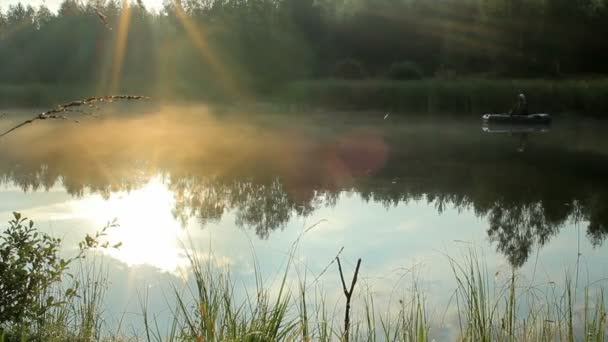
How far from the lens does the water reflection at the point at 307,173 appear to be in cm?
755

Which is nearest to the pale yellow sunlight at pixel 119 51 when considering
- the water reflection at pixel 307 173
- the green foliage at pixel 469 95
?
the green foliage at pixel 469 95

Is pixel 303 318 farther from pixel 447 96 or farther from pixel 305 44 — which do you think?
pixel 305 44

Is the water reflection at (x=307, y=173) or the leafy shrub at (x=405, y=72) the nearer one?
the water reflection at (x=307, y=173)

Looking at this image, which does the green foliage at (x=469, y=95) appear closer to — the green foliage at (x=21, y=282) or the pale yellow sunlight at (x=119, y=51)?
the pale yellow sunlight at (x=119, y=51)

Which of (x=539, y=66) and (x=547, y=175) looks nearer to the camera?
(x=547, y=175)

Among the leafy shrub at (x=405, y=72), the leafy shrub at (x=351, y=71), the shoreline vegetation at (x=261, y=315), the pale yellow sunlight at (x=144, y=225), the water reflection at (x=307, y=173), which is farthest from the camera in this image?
the leafy shrub at (x=351, y=71)

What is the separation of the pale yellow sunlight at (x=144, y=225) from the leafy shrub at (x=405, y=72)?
18.5 meters

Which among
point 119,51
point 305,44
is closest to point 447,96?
point 305,44

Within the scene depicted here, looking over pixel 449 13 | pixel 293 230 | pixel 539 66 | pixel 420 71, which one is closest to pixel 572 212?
pixel 293 230

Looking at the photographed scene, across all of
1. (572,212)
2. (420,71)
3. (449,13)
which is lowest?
(572,212)

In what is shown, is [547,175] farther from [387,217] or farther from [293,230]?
[293,230]

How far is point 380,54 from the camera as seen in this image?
30.3 metres

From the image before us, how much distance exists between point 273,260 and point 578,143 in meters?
11.8

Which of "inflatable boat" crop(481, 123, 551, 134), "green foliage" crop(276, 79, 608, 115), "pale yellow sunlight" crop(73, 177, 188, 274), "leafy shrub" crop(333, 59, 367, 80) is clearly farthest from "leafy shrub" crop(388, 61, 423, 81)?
"pale yellow sunlight" crop(73, 177, 188, 274)
